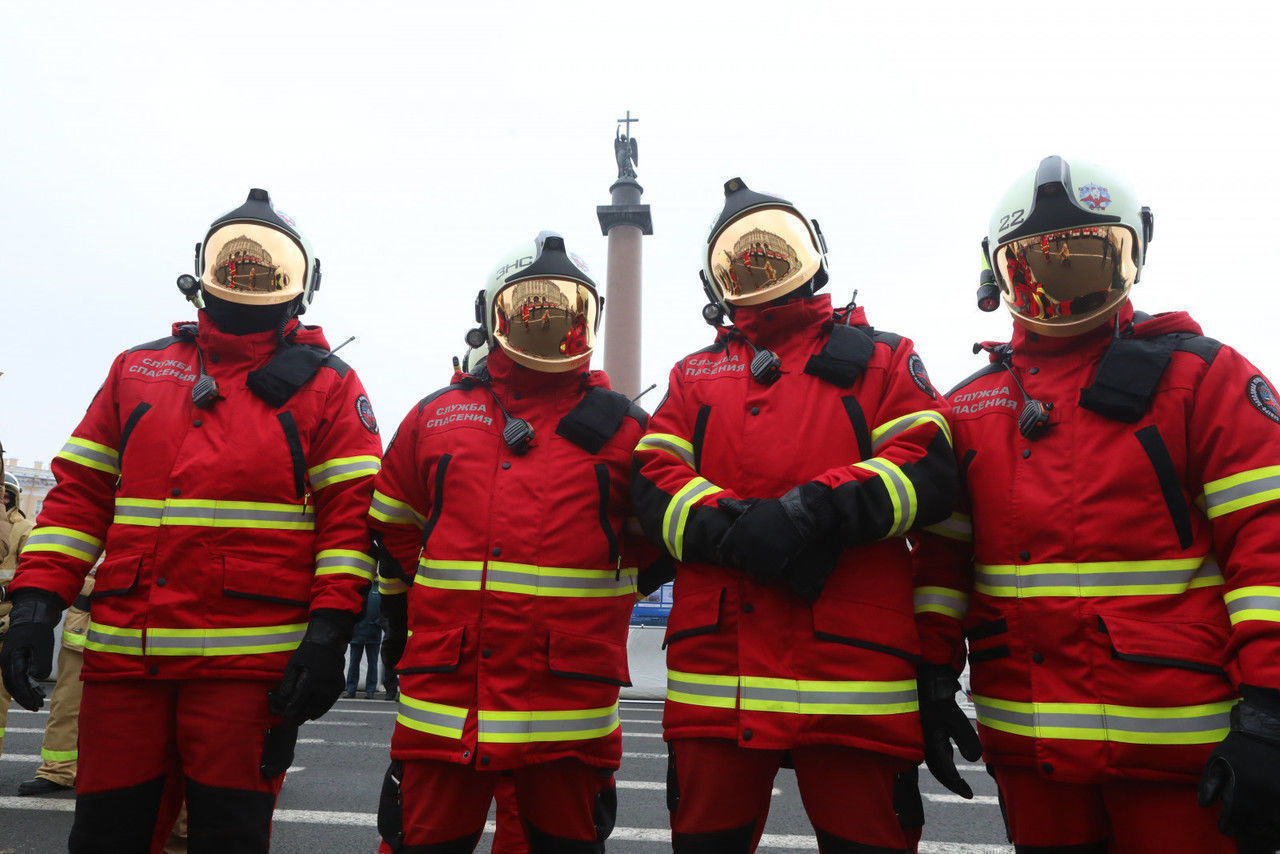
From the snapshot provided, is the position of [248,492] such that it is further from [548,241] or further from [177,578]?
[548,241]

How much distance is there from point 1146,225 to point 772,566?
5.02ft

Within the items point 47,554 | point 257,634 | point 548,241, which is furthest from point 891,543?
point 47,554

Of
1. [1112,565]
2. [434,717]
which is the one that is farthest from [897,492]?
[434,717]

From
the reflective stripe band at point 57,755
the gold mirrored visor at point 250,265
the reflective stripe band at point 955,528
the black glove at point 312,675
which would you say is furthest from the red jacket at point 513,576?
the reflective stripe band at point 57,755

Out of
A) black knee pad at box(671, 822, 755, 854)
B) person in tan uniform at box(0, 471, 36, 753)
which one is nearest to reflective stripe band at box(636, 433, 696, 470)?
black knee pad at box(671, 822, 755, 854)

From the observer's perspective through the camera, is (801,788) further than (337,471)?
No

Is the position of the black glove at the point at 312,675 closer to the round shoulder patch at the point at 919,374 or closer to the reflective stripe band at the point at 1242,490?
the round shoulder patch at the point at 919,374

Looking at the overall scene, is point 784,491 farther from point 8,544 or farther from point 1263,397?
point 8,544

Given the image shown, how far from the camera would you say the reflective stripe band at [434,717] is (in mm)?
2645

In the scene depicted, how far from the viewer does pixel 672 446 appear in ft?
8.88

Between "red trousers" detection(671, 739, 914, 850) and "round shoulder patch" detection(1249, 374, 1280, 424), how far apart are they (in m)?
1.25

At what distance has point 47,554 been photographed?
9.99 feet

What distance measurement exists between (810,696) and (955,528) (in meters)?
0.69

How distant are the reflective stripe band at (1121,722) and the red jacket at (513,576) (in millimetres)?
1173
